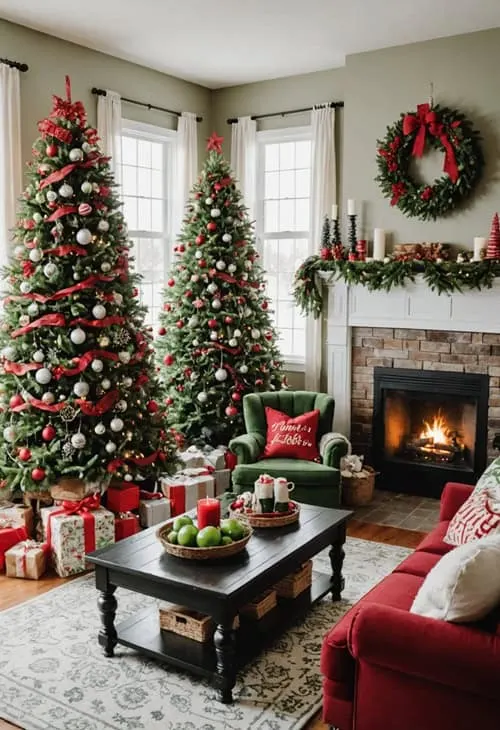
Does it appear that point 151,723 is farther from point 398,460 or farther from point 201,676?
point 398,460

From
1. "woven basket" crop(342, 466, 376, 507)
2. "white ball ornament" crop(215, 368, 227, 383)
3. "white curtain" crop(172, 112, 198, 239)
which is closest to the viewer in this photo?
"woven basket" crop(342, 466, 376, 507)

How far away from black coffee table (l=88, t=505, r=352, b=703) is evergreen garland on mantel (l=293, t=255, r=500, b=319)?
2.53 meters

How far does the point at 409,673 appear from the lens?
2.44 m

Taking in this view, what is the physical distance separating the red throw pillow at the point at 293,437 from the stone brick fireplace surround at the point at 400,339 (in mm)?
905

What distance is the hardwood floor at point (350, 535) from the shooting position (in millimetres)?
4020

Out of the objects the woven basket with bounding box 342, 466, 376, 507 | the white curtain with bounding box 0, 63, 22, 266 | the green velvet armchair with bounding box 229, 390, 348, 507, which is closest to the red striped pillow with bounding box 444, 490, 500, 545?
the green velvet armchair with bounding box 229, 390, 348, 507

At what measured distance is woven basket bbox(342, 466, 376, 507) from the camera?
5855 millimetres

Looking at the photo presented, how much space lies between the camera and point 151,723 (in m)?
2.94

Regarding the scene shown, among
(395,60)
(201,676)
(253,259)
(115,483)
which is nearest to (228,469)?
(115,483)

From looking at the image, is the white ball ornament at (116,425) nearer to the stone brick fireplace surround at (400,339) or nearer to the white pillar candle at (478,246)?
the stone brick fireplace surround at (400,339)

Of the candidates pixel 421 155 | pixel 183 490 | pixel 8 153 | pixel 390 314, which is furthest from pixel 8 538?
pixel 421 155

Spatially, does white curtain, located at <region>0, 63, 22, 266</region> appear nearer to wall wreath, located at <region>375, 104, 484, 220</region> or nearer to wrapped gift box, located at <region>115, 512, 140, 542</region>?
wrapped gift box, located at <region>115, 512, 140, 542</region>

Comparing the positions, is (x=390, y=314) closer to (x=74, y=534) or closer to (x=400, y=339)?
(x=400, y=339)

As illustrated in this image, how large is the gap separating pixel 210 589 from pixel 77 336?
2.08 m
